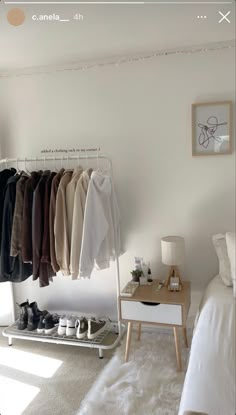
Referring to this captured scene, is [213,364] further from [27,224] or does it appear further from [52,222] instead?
[27,224]

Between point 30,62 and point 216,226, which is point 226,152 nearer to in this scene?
point 216,226

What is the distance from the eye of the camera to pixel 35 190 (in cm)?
238

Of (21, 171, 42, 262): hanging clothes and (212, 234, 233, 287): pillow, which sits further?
(21, 171, 42, 262): hanging clothes

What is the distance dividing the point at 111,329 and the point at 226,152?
1.55 meters

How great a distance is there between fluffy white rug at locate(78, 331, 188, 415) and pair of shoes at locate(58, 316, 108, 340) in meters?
0.21

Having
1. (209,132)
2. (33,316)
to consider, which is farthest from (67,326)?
(209,132)

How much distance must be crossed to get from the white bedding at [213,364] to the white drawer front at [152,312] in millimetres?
256

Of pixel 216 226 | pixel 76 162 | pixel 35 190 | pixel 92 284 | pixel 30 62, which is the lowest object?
pixel 92 284

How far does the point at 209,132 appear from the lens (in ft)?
7.68

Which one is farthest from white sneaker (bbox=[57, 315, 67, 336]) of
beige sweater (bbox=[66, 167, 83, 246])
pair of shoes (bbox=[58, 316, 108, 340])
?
beige sweater (bbox=[66, 167, 83, 246])

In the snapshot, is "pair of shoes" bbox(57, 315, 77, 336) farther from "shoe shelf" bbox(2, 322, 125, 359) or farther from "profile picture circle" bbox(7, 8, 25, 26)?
"profile picture circle" bbox(7, 8, 25, 26)

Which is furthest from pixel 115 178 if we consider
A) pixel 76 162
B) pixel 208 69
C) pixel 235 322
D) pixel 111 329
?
pixel 235 322

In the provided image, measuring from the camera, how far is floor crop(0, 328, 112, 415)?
6.50 feet

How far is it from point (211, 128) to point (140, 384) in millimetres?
1657
